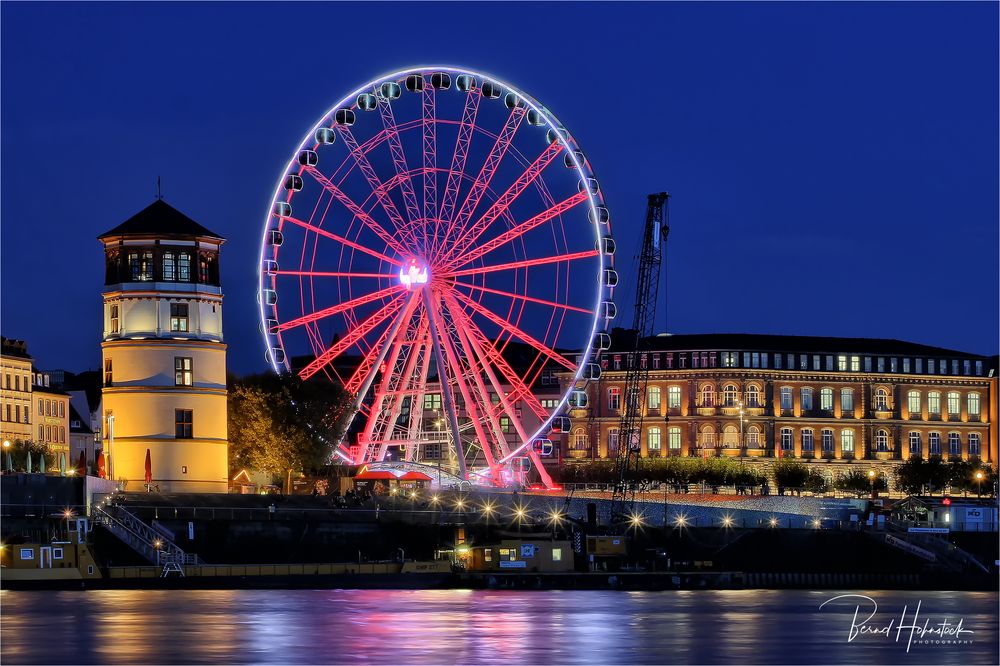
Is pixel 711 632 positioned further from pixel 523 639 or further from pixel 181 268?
pixel 181 268

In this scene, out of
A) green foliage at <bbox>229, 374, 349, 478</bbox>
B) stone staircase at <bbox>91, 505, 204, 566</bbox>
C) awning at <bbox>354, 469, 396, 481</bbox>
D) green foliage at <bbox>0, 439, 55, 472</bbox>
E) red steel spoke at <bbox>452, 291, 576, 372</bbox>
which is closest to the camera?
stone staircase at <bbox>91, 505, 204, 566</bbox>

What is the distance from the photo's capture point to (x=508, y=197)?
11794cm

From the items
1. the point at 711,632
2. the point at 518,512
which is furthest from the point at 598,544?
the point at 711,632

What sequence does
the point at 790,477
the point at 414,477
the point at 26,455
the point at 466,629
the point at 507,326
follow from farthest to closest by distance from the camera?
the point at 790,477 → the point at 26,455 → the point at 414,477 → the point at 507,326 → the point at 466,629

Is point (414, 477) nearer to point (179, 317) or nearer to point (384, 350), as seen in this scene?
point (384, 350)

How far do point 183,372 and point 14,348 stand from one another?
57.8 metres

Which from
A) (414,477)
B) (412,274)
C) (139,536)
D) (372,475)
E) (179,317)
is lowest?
(139,536)

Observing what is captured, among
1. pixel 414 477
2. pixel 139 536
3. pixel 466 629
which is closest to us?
pixel 466 629

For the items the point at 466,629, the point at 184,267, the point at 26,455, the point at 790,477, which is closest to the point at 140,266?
the point at 184,267

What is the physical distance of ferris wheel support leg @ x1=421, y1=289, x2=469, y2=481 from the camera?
4749 inches

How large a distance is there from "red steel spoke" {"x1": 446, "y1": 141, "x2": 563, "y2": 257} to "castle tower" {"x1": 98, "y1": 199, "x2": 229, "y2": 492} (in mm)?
14216

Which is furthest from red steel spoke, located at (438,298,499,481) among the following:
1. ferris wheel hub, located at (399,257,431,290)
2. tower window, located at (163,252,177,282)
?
tower window, located at (163,252,177,282)
